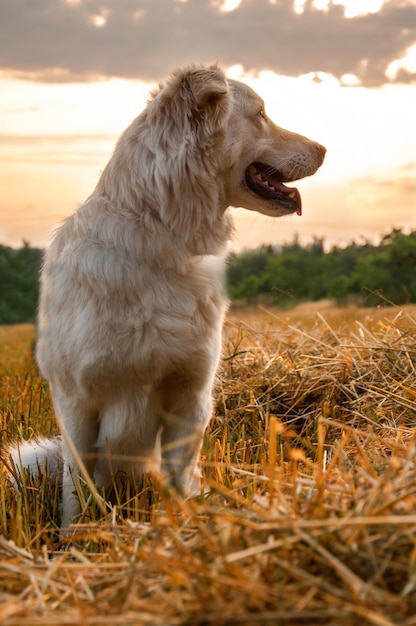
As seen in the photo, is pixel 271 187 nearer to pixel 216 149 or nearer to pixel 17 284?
pixel 216 149

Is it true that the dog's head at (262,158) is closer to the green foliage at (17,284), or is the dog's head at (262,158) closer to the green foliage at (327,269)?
the green foliage at (327,269)

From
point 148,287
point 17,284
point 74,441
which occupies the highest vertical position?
point 148,287

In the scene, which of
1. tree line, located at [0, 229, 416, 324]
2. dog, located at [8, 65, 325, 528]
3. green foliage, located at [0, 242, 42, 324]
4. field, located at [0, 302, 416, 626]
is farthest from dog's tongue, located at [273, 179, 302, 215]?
green foliage, located at [0, 242, 42, 324]

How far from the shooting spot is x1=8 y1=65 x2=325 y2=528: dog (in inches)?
127

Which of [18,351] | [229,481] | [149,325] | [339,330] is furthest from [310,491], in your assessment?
[18,351]

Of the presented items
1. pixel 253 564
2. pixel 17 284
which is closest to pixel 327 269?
pixel 253 564

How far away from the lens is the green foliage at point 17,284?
75.9 feet

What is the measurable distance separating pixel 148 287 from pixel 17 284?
2203 cm

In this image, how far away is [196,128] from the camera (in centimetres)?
330

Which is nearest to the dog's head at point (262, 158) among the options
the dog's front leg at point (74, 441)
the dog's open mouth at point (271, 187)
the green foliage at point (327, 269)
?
the dog's open mouth at point (271, 187)

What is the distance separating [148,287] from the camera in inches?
129

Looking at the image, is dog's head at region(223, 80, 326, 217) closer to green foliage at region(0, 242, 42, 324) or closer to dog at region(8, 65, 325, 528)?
dog at region(8, 65, 325, 528)

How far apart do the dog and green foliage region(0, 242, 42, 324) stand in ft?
64.0

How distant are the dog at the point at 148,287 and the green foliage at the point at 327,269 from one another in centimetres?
605
